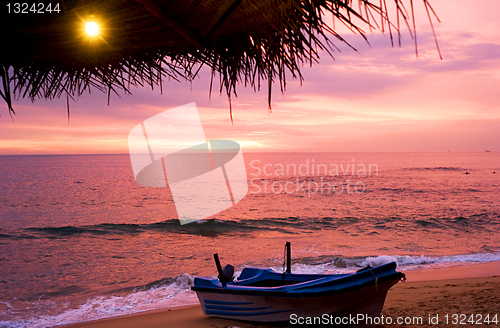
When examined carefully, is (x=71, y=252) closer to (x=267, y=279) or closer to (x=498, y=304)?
(x=267, y=279)

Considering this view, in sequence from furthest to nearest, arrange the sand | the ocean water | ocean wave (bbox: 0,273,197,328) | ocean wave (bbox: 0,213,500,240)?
ocean wave (bbox: 0,213,500,240) → the ocean water → ocean wave (bbox: 0,273,197,328) → the sand

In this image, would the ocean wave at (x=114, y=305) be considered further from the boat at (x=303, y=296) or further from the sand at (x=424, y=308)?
the boat at (x=303, y=296)

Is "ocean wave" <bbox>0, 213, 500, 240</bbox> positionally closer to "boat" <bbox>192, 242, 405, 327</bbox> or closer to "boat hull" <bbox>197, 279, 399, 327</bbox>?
"boat" <bbox>192, 242, 405, 327</bbox>

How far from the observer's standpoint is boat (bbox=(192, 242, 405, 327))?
554 cm

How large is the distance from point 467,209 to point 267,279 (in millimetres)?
23289

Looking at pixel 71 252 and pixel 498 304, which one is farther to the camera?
pixel 71 252

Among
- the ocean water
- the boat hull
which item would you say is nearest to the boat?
the boat hull

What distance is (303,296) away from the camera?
5.75 meters

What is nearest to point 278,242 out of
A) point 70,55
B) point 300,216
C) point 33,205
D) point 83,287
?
point 300,216

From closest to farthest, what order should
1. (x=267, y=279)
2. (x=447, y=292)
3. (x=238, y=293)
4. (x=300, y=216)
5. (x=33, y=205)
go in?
(x=238, y=293), (x=267, y=279), (x=447, y=292), (x=300, y=216), (x=33, y=205)

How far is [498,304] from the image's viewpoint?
6.80 meters

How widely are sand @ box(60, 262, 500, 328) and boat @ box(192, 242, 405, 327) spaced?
0.34 metres

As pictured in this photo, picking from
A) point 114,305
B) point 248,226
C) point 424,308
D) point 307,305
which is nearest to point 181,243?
point 248,226

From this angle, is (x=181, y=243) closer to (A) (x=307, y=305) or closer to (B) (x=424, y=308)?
(A) (x=307, y=305)
